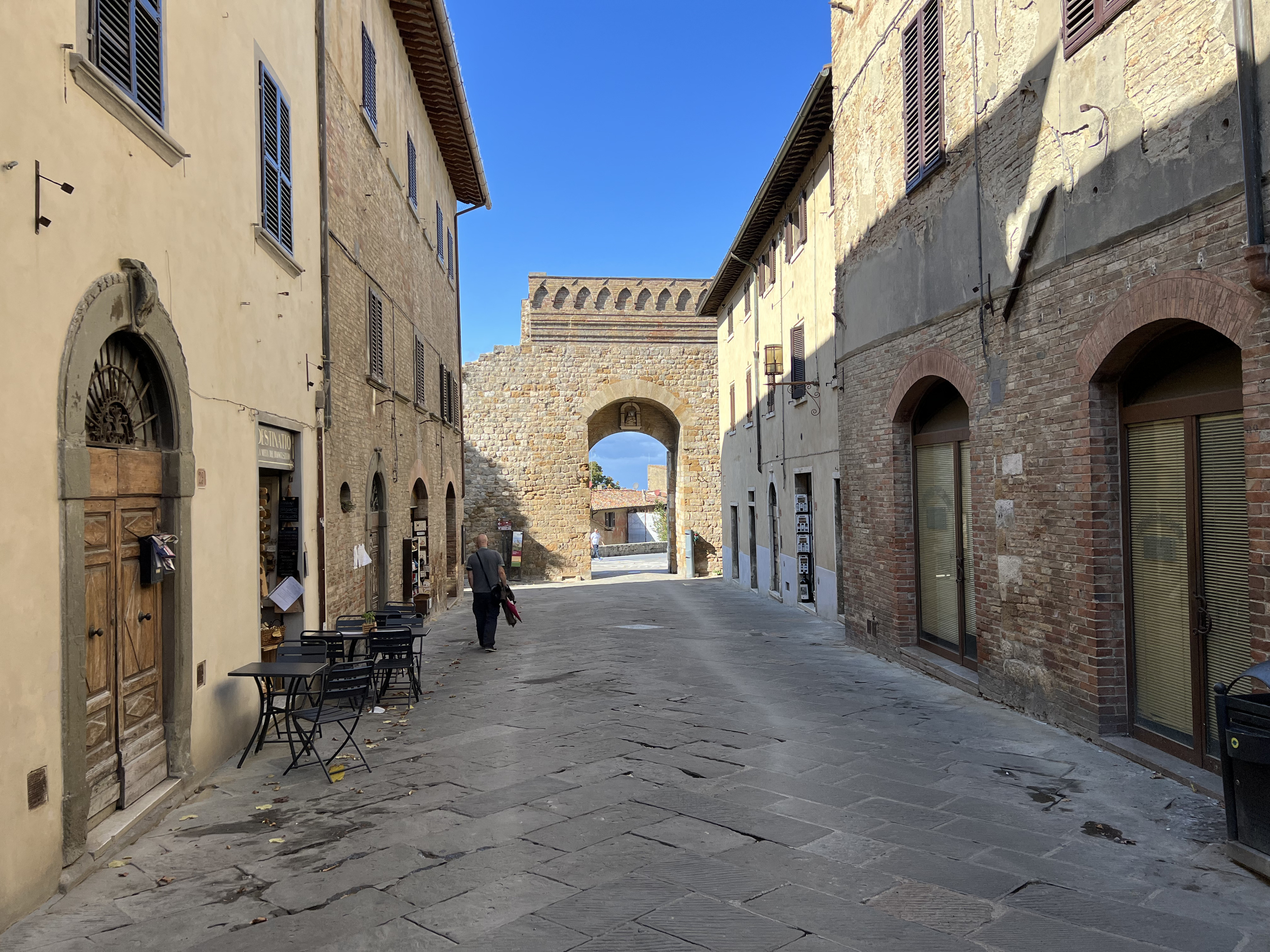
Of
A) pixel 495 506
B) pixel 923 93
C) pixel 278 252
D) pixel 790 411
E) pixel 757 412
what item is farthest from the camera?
pixel 495 506

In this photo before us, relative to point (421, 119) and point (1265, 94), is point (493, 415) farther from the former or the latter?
point (1265, 94)

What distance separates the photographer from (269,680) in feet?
21.7

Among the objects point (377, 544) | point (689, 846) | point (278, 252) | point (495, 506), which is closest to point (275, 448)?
point (278, 252)

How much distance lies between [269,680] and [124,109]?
3.92 meters

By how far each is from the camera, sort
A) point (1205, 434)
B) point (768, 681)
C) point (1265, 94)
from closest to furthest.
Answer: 1. point (1265, 94)
2. point (1205, 434)
3. point (768, 681)

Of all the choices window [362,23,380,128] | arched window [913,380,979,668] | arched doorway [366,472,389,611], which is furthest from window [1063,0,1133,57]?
arched doorway [366,472,389,611]

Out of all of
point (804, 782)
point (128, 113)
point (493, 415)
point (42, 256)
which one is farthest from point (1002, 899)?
point (493, 415)

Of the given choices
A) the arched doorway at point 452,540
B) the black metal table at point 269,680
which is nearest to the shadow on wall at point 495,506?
the arched doorway at point 452,540

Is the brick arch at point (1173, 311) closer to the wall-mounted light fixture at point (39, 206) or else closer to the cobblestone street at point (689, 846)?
the cobblestone street at point (689, 846)

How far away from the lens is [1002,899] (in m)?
3.72

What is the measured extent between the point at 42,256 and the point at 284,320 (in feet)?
13.2

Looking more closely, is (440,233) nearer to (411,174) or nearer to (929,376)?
(411,174)

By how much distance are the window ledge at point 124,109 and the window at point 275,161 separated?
186 centimetres

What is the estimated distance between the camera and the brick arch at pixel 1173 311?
462 centimetres
